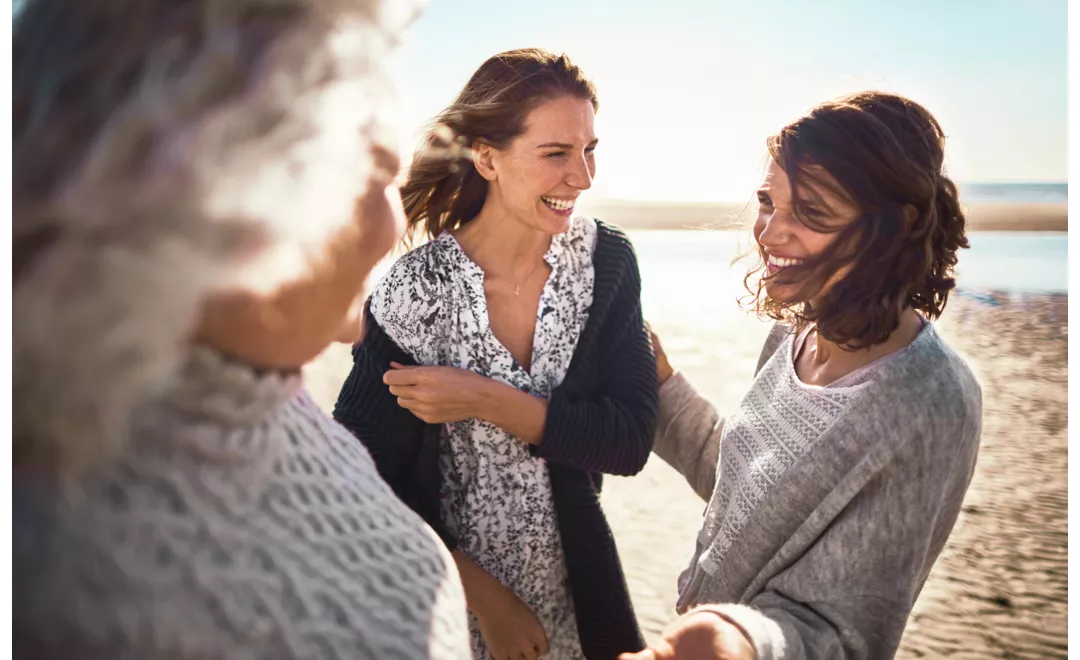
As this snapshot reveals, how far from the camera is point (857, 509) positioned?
123 cm

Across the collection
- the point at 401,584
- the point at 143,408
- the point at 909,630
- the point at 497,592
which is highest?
the point at 143,408

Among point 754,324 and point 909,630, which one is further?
point 754,324

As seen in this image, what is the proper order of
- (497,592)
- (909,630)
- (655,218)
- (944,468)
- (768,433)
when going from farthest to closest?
(655,218)
(909,630)
(497,592)
(768,433)
(944,468)

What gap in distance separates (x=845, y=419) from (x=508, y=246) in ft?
2.76

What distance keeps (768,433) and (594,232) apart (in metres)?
0.64

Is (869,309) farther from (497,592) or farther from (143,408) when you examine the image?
(143,408)

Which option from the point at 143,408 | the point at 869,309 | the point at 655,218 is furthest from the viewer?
the point at 655,218

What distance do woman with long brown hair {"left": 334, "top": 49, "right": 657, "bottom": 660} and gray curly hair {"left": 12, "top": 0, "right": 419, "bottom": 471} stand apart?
→ 3.44 ft

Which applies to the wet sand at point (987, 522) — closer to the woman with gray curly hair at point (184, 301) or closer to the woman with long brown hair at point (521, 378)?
the woman with long brown hair at point (521, 378)

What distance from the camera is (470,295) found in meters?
1.61

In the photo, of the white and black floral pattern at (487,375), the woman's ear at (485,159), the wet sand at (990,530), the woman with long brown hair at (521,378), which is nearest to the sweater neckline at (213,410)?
the woman with long brown hair at (521,378)

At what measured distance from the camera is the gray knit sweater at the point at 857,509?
1.20 metres

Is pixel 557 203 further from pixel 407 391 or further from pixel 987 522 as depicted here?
pixel 987 522

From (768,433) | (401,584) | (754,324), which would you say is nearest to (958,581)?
(768,433)
